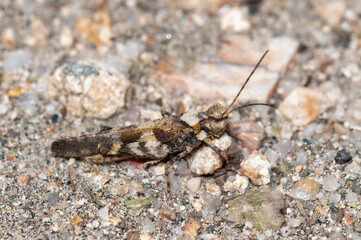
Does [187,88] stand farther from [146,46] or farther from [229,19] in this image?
[229,19]

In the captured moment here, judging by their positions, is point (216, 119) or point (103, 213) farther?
point (216, 119)

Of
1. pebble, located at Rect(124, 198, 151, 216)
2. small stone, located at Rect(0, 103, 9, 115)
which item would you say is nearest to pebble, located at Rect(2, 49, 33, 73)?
small stone, located at Rect(0, 103, 9, 115)

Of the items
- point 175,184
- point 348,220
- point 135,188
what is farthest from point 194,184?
point 348,220

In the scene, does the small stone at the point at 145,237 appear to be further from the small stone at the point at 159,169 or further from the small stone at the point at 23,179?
the small stone at the point at 23,179

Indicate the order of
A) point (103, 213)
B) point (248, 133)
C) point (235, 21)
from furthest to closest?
point (235, 21)
point (248, 133)
point (103, 213)

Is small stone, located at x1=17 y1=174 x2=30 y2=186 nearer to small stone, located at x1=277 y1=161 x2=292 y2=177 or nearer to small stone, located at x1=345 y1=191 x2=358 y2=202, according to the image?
small stone, located at x1=277 y1=161 x2=292 y2=177

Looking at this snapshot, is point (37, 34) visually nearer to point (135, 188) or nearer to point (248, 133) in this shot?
point (135, 188)
